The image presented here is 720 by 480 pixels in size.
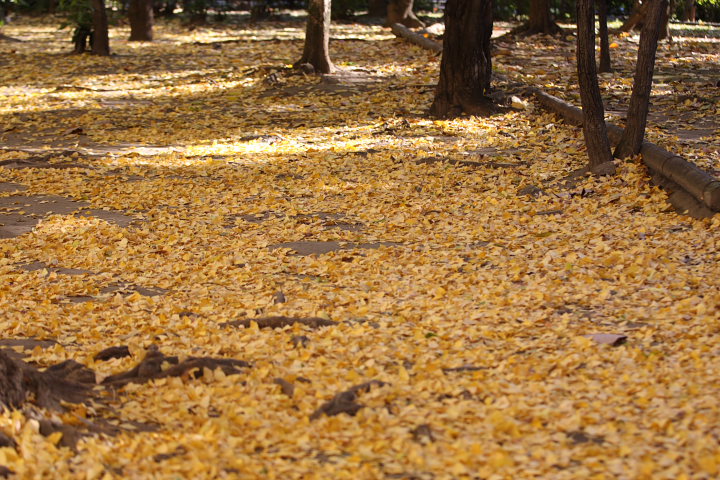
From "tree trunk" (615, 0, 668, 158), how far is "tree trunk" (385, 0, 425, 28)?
12.7 m

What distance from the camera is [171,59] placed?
17.9m

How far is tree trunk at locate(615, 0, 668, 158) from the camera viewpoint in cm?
829

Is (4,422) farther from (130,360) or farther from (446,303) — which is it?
(446,303)

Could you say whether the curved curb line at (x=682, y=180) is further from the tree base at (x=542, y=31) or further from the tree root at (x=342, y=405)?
the tree base at (x=542, y=31)

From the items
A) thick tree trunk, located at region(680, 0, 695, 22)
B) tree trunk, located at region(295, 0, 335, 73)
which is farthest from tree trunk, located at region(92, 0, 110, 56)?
thick tree trunk, located at region(680, 0, 695, 22)

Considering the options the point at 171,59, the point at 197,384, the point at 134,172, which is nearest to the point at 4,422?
the point at 197,384

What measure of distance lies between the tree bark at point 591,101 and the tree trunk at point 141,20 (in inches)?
572

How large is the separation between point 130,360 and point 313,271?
1.98 m

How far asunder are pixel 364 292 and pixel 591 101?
3957 mm

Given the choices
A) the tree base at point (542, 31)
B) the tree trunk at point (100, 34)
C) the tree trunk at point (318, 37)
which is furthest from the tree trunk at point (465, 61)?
the tree trunk at point (100, 34)

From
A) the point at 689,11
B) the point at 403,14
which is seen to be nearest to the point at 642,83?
the point at 403,14

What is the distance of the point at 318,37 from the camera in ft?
48.5

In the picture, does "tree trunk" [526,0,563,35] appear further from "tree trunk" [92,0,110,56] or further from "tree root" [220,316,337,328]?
"tree root" [220,316,337,328]

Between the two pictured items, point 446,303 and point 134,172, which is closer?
point 446,303
